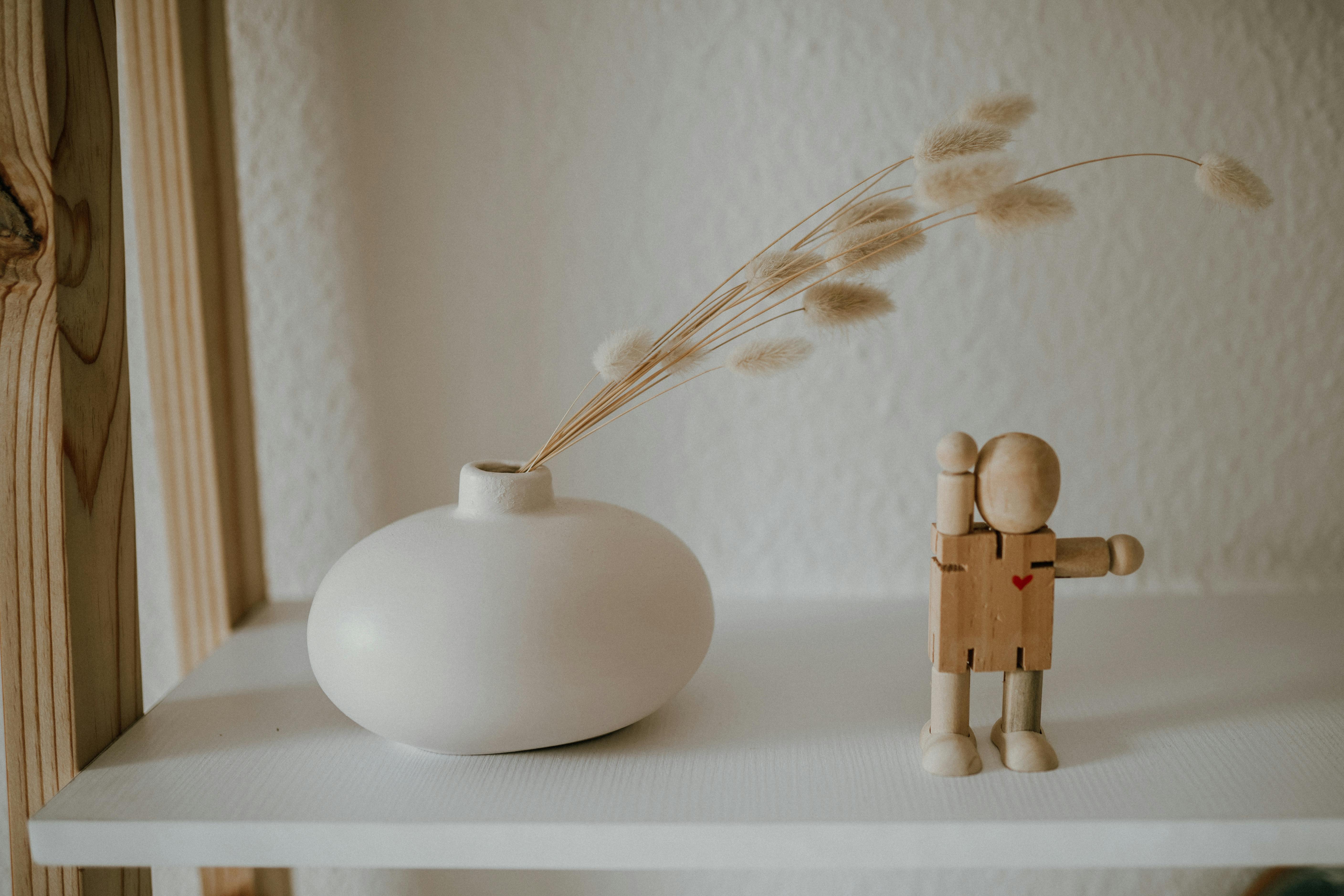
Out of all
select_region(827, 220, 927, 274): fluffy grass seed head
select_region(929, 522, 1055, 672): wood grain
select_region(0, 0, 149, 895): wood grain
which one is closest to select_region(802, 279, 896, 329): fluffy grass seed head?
select_region(827, 220, 927, 274): fluffy grass seed head

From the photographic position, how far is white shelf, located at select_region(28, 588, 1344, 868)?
17.0 inches

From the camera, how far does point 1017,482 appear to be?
1.46 feet

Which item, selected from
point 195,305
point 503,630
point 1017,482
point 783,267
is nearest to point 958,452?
point 1017,482

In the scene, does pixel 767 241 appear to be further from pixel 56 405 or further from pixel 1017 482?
pixel 56 405

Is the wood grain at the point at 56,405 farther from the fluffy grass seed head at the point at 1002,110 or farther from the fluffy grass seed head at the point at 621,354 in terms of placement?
the fluffy grass seed head at the point at 1002,110

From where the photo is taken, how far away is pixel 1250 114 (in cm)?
71

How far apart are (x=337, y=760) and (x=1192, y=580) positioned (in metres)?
0.67

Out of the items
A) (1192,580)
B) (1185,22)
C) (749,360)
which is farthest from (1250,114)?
(749,360)

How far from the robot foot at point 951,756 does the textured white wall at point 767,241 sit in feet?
0.97

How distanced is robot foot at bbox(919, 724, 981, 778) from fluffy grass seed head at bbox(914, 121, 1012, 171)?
0.29 meters

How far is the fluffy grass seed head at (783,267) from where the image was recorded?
1.64 ft

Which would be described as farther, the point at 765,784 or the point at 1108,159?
the point at 1108,159

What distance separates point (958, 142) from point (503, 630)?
12.8 inches

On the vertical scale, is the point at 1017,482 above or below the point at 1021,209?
below
